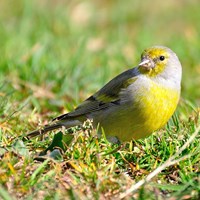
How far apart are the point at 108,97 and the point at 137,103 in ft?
1.68

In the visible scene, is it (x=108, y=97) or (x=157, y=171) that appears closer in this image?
(x=157, y=171)

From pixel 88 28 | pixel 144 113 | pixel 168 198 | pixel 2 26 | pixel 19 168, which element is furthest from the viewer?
pixel 88 28

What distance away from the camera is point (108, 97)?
579cm

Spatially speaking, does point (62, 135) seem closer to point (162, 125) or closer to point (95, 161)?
point (95, 161)

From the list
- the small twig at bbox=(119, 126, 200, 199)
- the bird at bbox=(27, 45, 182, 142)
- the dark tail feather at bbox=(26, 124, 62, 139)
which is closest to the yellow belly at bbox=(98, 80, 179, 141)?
the bird at bbox=(27, 45, 182, 142)

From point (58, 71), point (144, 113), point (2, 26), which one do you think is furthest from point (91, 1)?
point (144, 113)

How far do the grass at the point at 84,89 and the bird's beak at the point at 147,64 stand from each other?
0.54 m

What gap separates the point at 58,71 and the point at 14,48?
1.02m

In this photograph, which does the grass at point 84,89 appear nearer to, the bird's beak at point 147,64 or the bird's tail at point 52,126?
the bird's tail at point 52,126

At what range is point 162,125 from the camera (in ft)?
17.3

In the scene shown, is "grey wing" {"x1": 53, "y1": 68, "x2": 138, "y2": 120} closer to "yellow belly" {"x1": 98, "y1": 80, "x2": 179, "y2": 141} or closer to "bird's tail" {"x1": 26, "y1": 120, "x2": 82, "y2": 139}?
"bird's tail" {"x1": 26, "y1": 120, "x2": 82, "y2": 139}

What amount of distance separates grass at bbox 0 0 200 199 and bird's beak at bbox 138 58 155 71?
542 millimetres

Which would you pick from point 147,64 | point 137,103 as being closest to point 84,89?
point 147,64

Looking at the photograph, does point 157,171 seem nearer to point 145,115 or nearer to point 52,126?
point 145,115
